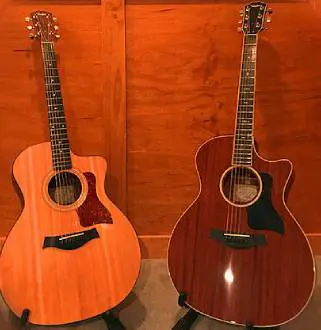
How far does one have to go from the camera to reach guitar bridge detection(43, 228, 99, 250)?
1.51m

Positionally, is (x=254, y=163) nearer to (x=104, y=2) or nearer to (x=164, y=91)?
(x=164, y=91)

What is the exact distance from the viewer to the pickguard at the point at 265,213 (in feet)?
4.86

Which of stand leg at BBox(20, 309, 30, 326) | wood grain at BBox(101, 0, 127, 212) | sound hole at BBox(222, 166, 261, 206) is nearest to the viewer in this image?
stand leg at BBox(20, 309, 30, 326)

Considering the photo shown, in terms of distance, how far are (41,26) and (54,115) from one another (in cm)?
32

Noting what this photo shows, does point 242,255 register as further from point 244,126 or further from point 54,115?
point 54,115

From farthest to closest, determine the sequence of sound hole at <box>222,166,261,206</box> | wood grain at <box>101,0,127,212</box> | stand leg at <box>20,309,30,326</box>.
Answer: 1. wood grain at <box>101,0,127,212</box>
2. sound hole at <box>222,166,261,206</box>
3. stand leg at <box>20,309,30,326</box>

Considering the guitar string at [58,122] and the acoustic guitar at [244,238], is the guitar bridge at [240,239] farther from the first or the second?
the guitar string at [58,122]

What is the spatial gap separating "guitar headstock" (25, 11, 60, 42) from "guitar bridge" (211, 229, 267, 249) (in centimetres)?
92

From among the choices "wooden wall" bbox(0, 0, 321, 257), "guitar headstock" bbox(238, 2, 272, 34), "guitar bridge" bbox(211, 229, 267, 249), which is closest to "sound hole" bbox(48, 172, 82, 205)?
"wooden wall" bbox(0, 0, 321, 257)

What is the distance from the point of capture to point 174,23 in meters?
1.75

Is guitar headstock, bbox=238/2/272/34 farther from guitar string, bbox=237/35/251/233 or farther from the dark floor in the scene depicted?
the dark floor

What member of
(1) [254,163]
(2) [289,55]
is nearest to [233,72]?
(2) [289,55]

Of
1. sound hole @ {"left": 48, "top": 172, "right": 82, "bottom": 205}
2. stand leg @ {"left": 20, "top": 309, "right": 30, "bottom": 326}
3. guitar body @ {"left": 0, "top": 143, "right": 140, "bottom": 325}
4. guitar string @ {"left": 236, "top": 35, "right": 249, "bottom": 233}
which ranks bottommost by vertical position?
stand leg @ {"left": 20, "top": 309, "right": 30, "bottom": 326}

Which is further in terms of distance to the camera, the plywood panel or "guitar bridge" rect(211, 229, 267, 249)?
the plywood panel
